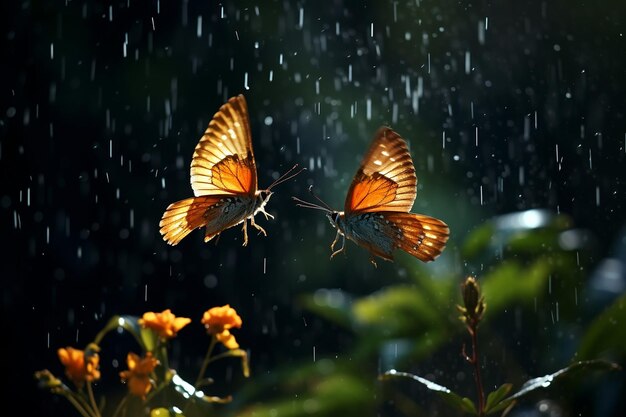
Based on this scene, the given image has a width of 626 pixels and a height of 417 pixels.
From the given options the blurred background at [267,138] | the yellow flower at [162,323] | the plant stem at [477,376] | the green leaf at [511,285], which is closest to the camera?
the plant stem at [477,376]

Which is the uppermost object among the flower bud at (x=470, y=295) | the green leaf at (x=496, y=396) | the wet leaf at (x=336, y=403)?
the flower bud at (x=470, y=295)

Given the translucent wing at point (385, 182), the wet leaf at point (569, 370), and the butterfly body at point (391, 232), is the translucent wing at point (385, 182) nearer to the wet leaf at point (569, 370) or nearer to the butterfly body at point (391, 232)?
the butterfly body at point (391, 232)

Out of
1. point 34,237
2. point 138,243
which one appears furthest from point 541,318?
point 34,237

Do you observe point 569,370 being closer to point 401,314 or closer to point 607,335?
point 607,335

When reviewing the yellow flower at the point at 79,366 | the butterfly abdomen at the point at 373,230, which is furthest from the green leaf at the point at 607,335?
the yellow flower at the point at 79,366

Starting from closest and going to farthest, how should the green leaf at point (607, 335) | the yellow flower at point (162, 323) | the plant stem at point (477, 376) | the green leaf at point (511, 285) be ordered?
the plant stem at point (477, 376)
the yellow flower at point (162, 323)
the green leaf at point (607, 335)
the green leaf at point (511, 285)

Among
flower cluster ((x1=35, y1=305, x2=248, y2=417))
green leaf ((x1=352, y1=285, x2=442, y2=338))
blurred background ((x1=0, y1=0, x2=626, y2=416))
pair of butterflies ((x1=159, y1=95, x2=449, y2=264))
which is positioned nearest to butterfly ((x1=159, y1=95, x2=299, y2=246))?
pair of butterflies ((x1=159, y1=95, x2=449, y2=264))

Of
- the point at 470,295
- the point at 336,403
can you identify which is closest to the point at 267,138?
the point at 336,403
